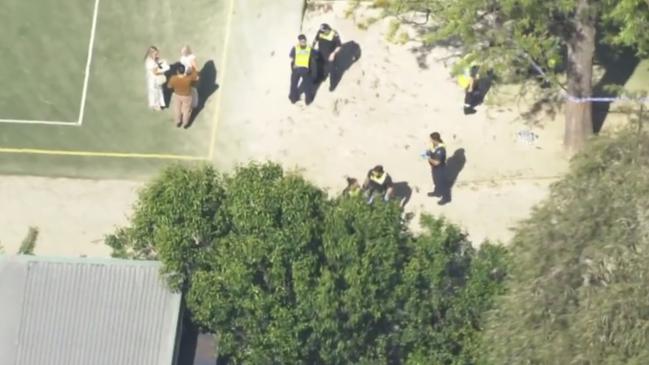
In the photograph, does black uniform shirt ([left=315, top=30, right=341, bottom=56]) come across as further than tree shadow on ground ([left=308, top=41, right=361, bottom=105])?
No

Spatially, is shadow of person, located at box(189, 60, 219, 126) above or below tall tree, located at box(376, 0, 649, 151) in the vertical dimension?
below


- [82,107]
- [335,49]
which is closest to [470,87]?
[335,49]

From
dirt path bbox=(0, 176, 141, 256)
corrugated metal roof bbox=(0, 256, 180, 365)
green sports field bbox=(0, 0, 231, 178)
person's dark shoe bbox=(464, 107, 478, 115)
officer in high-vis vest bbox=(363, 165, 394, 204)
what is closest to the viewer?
corrugated metal roof bbox=(0, 256, 180, 365)

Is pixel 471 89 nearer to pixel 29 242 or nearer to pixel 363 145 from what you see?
pixel 363 145

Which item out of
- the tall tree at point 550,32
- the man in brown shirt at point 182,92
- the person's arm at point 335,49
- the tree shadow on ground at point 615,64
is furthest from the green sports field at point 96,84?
the tree shadow on ground at point 615,64

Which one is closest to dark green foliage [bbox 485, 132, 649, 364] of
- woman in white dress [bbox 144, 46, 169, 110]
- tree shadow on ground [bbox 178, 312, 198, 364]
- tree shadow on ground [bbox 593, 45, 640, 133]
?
tree shadow on ground [bbox 178, 312, 198, 364]

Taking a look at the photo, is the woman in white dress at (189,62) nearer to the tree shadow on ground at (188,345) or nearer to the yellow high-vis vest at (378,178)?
the yellow high-vis vest at (378,178)

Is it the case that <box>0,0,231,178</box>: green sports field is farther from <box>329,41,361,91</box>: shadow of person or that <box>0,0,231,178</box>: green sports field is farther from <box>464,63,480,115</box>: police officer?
<box>464,63,480,115</box>: police officer

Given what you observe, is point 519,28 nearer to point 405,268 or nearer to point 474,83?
point 474,83
